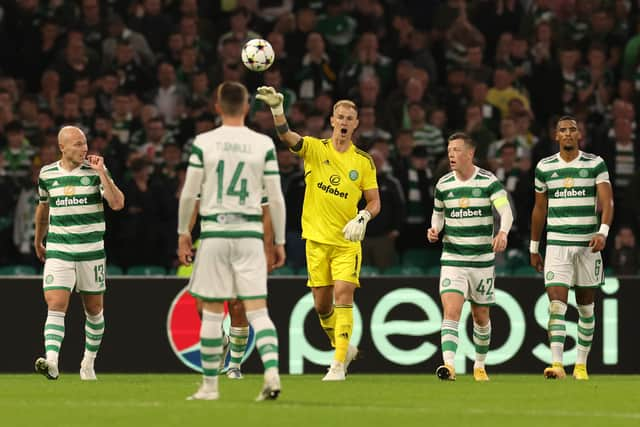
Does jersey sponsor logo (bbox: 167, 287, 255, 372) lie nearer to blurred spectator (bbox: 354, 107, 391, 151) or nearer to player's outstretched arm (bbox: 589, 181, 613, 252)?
blurred spectator (bbox: 354, 107, 391, 151)

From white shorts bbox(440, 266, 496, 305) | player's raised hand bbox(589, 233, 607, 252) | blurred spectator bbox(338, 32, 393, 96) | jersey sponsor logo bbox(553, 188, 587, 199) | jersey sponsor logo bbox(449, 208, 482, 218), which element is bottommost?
white shorts bbox(440, 266, 496, 305)

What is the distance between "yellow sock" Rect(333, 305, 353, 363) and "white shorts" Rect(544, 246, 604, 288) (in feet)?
6.43

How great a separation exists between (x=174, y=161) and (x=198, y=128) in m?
1.01

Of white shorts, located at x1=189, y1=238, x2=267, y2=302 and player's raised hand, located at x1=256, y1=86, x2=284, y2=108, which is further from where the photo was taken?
player's raised hand, located at x1=256, y1=86, x2=284, y2=108

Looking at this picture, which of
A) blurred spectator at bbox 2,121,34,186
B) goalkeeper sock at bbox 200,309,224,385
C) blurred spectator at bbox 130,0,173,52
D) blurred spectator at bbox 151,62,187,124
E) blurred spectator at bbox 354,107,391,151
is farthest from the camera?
blurred spectator at bbox 130,0,173,52

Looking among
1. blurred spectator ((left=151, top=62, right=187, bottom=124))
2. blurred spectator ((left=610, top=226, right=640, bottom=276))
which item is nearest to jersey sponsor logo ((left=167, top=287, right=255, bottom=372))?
blurred spectator ((left=151, top=62, right=187, bottom=124))

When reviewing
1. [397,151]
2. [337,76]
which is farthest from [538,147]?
[337,76]

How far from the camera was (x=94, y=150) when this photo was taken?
63.1 feet

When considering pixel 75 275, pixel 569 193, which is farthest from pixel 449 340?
pixel 75 275

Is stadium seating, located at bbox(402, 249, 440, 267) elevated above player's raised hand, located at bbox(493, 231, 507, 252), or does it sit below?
below

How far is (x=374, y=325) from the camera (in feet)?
56.0

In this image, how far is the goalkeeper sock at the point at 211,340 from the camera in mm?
10445

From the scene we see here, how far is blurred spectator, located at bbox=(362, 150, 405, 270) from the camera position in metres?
18.1

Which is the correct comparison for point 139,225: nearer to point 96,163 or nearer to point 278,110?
point 96,163
